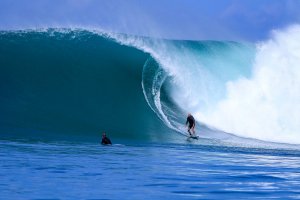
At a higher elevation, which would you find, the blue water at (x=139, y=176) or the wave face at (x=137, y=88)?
the wave face at (x=137, y=88)

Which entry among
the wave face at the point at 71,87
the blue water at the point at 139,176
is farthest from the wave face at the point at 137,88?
the blue water at the point at 139,176

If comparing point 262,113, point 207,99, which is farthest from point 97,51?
point 262,113

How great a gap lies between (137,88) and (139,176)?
46.3 feet

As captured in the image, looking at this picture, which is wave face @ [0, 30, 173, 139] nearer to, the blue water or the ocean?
the ocean

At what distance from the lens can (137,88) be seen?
867 inches

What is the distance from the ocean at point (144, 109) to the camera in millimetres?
9273

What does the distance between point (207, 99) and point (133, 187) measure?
17360 millimetres

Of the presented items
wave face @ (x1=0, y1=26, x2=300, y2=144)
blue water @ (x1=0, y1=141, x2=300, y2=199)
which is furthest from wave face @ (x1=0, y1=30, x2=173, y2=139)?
blue water @ (x1=0, y1=141, x2=300, y2=199)

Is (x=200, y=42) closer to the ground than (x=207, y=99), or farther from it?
farther from it

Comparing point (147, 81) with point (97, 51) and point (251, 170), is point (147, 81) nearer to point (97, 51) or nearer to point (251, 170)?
point (97, 51)

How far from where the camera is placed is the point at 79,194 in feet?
20.6

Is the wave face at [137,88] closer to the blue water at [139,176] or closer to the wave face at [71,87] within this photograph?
the wave face at [71,87]

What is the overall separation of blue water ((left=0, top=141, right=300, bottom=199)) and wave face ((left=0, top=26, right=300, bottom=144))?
680 cm

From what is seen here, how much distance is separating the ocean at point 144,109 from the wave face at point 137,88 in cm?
4
